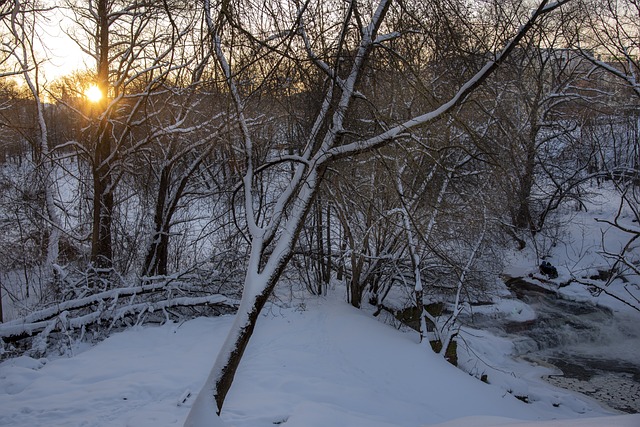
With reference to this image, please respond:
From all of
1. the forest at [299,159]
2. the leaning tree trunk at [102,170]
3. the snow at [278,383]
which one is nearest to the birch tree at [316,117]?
the forest at [299,159]

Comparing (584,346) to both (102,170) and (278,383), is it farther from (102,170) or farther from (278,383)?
(102,170)

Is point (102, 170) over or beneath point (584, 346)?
over

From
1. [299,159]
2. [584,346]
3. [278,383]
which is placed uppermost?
[299,159]

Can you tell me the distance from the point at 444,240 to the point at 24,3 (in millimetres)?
8687

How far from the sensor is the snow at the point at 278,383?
194 inches

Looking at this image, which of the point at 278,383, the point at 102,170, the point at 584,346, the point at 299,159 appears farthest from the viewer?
the point at 584,346

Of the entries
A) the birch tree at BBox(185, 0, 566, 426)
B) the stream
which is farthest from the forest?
the stream

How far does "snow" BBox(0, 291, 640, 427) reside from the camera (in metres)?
4.92

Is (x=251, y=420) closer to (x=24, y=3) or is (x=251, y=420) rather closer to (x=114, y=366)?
(x=114, y=366)

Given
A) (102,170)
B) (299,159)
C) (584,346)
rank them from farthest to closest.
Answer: (584,346)
(102,170)
(299,159)

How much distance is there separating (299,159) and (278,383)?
3498 mm

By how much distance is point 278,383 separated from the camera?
6109 mm

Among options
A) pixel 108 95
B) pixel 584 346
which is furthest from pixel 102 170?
pixel 584 346

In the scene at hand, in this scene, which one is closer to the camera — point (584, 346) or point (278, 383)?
point (278, 383)
